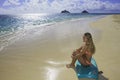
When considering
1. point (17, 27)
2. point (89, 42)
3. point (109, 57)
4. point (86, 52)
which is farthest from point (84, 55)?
point (17, 27)

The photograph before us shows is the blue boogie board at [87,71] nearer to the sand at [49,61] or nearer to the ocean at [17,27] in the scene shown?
the sand at [49,61]

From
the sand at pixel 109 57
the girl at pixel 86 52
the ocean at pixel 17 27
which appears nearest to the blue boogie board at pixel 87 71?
the girl at pixel 86 52

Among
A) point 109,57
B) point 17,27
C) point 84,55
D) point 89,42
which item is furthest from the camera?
point 17,27

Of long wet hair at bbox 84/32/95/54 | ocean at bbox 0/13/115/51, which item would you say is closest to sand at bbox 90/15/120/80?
long wet hair at bbox 84/32/95/54

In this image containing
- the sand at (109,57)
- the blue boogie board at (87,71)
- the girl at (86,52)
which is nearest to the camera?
the blue boogie board at (87,71)

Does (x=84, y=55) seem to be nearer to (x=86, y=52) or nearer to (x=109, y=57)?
(x=86, y=52)

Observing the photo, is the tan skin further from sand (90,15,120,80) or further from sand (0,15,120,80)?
sand (90,15,120,80)

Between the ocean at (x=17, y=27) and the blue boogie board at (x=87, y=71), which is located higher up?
the blue boogie board at (x=87, y=71)

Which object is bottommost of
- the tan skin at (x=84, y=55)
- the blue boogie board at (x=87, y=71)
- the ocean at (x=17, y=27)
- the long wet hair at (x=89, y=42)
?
the ocean at (x=17, y=27)

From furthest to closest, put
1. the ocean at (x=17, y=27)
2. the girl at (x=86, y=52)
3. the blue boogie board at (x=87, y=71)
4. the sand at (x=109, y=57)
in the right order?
the ocean at (x=17, y=27), the sand at (x=109, y=57), the girl at (x=86, y=52), the blue boogie board at (x=87, y=71)

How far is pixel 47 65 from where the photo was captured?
6.18m

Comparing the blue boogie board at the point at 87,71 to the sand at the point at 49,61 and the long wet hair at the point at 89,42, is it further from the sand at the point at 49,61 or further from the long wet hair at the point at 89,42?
the long wet hair at the point at 89,42

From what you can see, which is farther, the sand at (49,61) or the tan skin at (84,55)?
the sand at (49,61)

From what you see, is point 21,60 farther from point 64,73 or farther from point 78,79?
point 78,79
